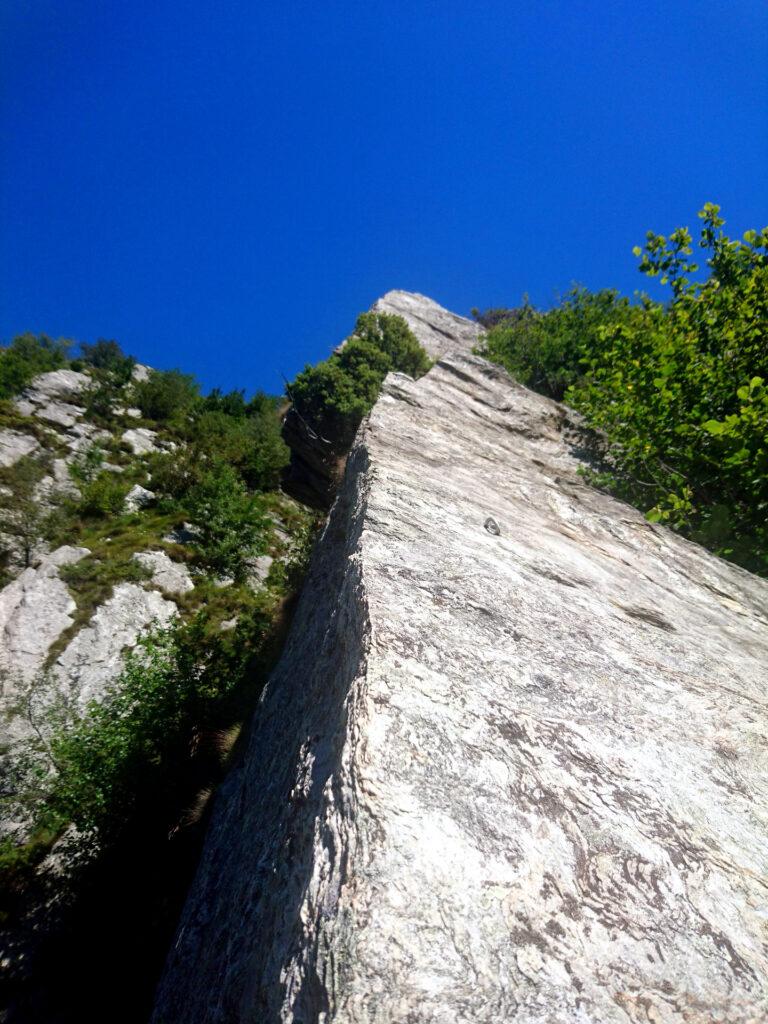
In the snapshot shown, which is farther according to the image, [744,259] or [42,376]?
[42,376]

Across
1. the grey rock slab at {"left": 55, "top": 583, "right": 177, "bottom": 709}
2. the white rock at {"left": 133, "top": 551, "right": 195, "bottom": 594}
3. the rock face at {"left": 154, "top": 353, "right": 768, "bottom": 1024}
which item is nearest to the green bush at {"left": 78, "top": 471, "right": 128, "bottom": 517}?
the white rock at {"left": 133, "top": 551, "right": 195, "bottom": 594}

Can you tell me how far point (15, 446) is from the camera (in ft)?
65.1

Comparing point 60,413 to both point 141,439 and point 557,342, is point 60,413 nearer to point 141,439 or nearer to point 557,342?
point 141,439

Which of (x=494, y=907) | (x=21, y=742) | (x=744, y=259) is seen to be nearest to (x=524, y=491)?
(x=494, y=907)

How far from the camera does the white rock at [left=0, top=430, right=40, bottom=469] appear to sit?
61.3 feet

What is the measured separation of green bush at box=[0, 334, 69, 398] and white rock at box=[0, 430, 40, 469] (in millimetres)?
9931

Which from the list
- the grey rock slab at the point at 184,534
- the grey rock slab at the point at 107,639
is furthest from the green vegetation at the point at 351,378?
the grey rock slab at the point at 107,639

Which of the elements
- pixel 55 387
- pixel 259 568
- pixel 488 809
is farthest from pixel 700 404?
pixel 55 387

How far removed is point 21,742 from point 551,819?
1121cm

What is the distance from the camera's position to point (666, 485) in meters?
8.61

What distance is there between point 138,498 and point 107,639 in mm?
8444

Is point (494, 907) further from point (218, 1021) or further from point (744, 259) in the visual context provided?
point (744, 259)

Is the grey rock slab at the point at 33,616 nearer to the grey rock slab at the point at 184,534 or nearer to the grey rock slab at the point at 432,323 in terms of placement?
the grey rock slab at the point at 184,534

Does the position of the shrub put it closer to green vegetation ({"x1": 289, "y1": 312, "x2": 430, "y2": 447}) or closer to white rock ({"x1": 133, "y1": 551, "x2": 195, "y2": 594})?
white rock ({"x1": 133, "y1": 551, "x2": 195, "y2": 594})
